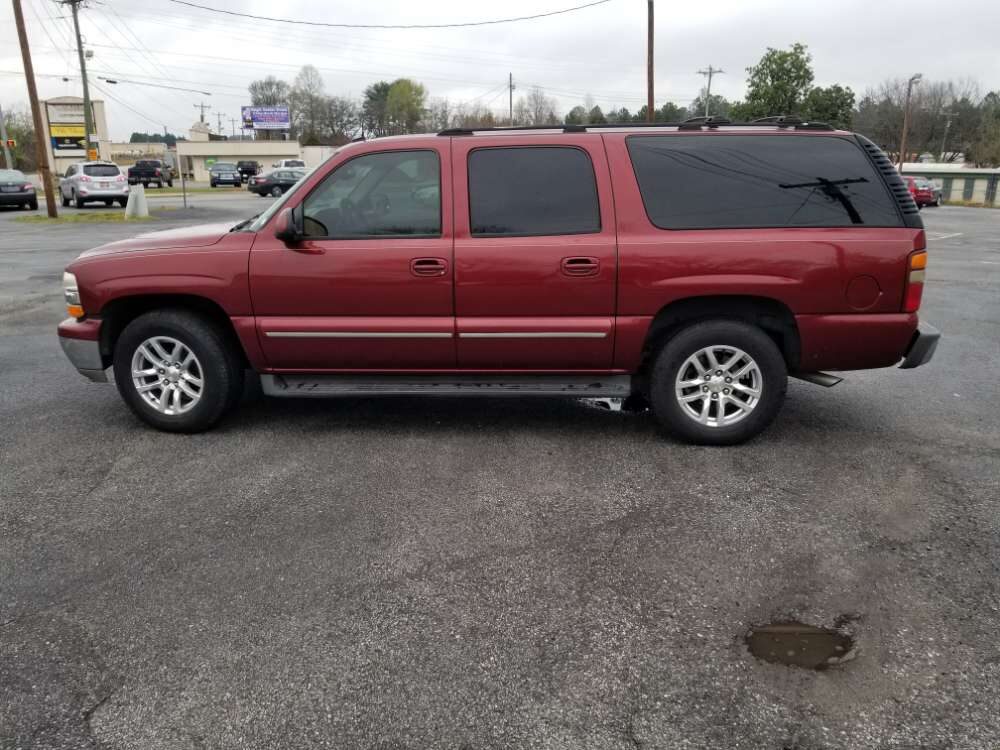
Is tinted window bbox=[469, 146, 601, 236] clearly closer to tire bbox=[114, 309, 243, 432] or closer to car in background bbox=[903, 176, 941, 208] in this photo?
tire bbox=[114, 309, 243, 432]

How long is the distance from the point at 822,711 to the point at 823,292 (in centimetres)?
279

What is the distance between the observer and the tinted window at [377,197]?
495 cm

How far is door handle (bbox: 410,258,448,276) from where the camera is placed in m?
4.84

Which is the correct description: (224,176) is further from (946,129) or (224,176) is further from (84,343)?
(946,129)

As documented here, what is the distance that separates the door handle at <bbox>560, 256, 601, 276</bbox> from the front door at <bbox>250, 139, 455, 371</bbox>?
701 millimetres

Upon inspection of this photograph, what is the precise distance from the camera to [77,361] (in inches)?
209

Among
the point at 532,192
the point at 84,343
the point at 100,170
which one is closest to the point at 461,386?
the point at 532,192

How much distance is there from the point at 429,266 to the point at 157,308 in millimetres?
1882

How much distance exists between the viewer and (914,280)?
471cm

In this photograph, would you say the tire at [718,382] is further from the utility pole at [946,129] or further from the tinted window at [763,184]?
the utility pole at [946,129]

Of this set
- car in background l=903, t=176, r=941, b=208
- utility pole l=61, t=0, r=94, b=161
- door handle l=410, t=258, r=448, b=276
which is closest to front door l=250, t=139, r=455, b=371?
door handle l=410, t=258, r=448, b=276

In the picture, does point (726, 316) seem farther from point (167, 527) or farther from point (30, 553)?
point (30, 553)

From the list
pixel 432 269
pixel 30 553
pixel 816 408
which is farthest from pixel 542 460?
pixel 30 553

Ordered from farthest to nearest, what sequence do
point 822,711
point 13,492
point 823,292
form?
1. point 823,292
2. point 13,492
3. point 822,711
